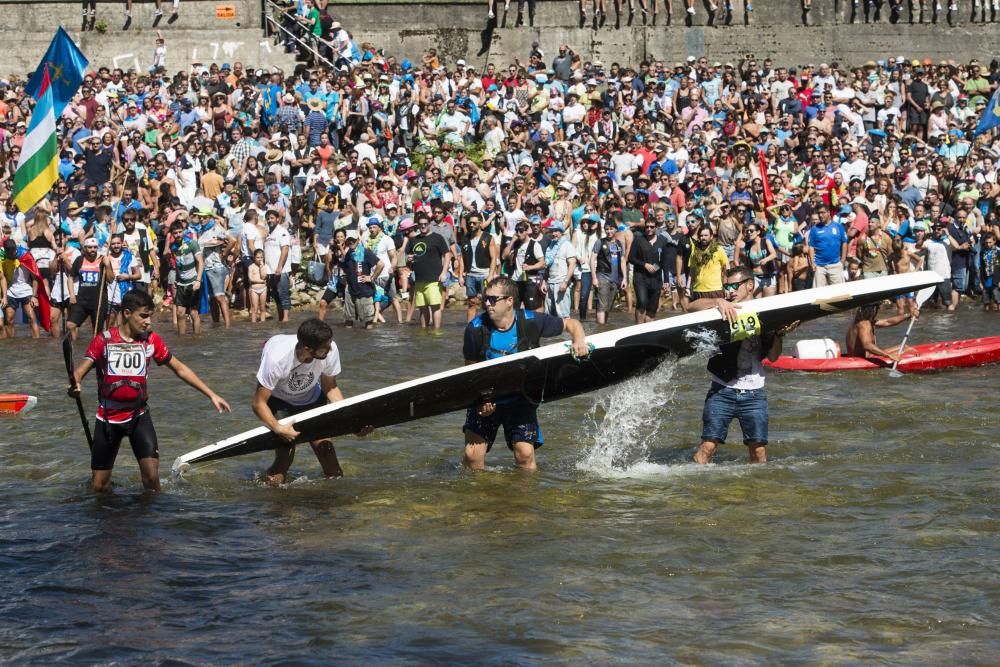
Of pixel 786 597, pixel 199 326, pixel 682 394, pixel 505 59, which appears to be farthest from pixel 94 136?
pixel 786 597

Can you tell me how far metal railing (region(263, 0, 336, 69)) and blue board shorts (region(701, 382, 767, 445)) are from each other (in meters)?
18.5

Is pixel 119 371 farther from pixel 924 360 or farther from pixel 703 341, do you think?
pixel 924 360

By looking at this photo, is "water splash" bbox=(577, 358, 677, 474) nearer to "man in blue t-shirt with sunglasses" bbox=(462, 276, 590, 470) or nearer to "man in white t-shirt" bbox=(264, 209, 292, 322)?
"man in blue t-shirt with sunglasses" bbox=(462, 276, 590, 470)

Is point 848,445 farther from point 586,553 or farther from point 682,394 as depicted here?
point 586,553

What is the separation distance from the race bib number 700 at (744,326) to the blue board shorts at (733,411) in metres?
0.38

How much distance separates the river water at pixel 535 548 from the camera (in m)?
7.11

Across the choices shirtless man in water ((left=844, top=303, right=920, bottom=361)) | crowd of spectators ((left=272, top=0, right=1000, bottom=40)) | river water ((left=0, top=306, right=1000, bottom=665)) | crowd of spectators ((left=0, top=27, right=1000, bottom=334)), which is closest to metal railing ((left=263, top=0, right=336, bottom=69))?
crowd of spectators ((left=272, top=0, right=1000, bottom=40))

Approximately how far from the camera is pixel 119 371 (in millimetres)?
9328

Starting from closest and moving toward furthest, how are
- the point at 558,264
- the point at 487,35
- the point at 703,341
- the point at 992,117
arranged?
the point at 703,341, the point at 558,264, the point at 992,117, the point at 487,35

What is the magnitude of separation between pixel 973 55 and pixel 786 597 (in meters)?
25.5

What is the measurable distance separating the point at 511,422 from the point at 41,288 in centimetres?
1001

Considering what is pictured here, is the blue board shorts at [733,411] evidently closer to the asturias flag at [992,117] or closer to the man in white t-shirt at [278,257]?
the man in white t-shirt at [278,257]

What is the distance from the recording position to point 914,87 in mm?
26234

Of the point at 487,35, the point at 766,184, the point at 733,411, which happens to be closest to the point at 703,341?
the point at 733,411
